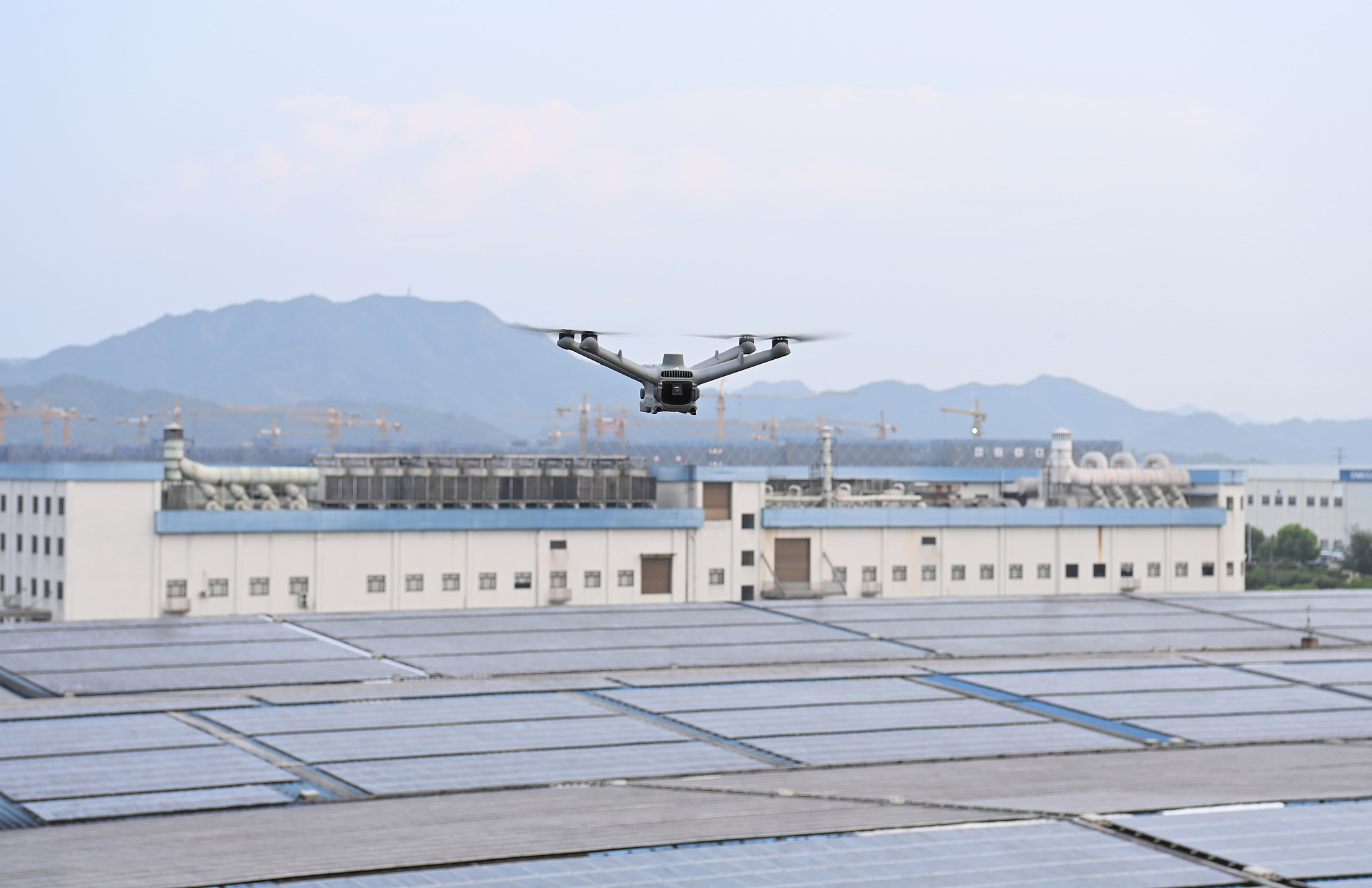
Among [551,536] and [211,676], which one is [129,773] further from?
[551,536]

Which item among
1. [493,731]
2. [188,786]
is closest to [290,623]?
[493,731]

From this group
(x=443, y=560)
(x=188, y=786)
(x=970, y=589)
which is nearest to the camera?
(x=188, y=786)

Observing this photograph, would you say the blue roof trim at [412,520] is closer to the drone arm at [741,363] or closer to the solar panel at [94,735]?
the solar panel at [94,735]

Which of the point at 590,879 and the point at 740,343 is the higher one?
the point at 740,343

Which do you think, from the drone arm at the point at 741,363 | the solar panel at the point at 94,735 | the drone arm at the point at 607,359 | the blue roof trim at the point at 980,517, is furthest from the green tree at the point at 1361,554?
the drone arm at the point at 607,359

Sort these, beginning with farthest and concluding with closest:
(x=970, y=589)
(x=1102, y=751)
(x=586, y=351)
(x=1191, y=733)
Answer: (x=970, y=589) → (x=1191, y=733) → (x=1102, y=751) → (x=586, y=351)

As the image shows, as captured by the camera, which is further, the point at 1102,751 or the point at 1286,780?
the point at 1102,751

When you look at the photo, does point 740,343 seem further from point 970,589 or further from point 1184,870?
point 970,589

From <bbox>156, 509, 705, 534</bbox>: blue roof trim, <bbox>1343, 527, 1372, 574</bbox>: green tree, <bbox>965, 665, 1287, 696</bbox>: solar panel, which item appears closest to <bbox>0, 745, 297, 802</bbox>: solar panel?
<bbox>965, 665, 1287, 696</bbox>: solar panel
